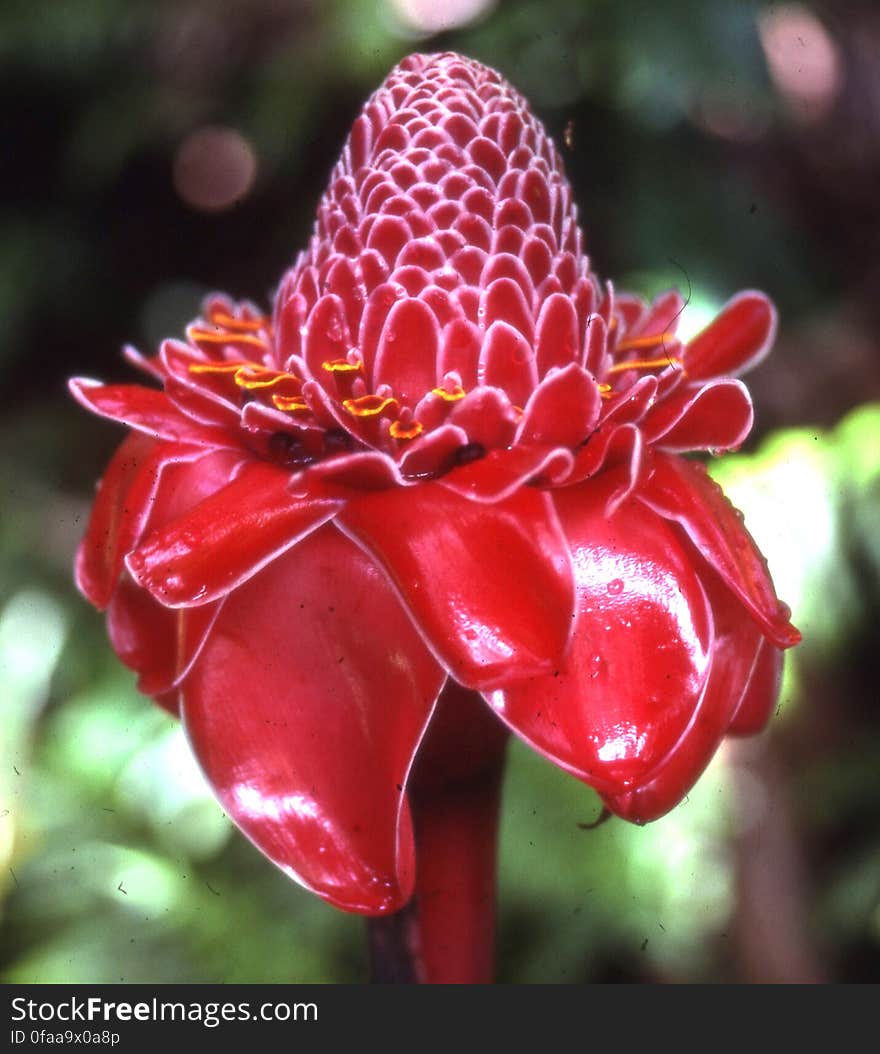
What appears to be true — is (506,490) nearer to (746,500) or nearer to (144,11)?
(746,500)

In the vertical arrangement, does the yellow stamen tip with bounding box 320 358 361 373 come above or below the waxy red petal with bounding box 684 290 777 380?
above

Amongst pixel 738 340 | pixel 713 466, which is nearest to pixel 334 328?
pixel 738 340

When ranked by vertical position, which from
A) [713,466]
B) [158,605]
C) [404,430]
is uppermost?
[404,430]

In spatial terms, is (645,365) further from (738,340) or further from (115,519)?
(115,519)

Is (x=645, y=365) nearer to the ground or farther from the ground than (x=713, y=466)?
farther from the ground

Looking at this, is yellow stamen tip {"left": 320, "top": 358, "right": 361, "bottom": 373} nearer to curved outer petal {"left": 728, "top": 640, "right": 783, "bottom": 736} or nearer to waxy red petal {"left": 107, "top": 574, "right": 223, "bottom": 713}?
waxy red petal {"left": 107, "top": 574, "right": 223, "bottom": 713}

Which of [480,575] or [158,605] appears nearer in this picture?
[480,575]

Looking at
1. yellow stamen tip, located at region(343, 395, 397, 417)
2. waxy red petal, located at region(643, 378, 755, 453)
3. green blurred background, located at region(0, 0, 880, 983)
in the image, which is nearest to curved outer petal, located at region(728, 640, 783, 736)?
waxy red petal, located at region(643, 378, 755, 453)
